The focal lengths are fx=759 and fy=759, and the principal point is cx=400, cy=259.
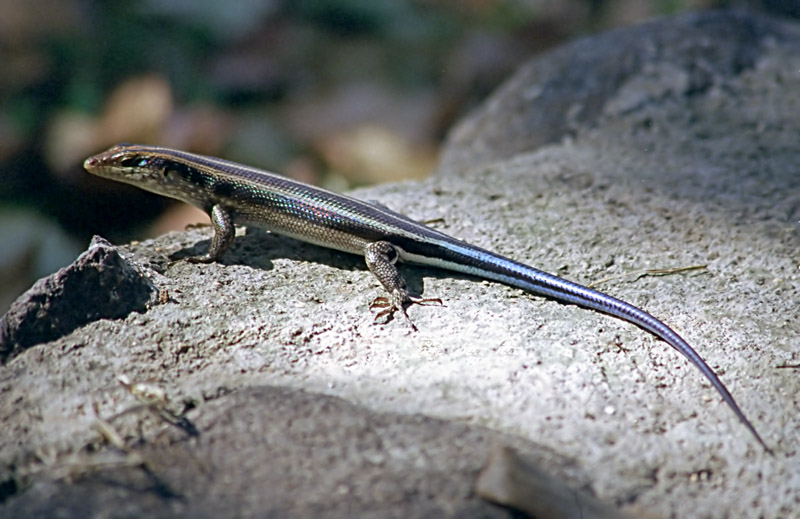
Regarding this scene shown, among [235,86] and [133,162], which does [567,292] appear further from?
[235,86]

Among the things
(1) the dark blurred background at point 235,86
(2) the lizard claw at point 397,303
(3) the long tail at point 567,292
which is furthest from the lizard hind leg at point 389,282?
(1) the dark blurred background at point 235,86

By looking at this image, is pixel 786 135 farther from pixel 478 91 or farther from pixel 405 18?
pixel 405 18

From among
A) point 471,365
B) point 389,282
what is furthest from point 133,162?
point 471,365

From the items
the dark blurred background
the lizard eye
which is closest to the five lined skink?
the lizard eye

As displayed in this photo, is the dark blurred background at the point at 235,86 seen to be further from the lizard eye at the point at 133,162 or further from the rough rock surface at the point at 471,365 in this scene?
the rough rock surface at the point at 471,365

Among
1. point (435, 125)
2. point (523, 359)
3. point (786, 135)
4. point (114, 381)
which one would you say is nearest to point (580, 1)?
point (435, 125)

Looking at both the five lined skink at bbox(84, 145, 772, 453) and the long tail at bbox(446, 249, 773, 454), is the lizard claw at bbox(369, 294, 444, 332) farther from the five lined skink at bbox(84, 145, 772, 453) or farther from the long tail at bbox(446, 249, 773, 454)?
the long tail at bbox(446, 249, 773, 454)

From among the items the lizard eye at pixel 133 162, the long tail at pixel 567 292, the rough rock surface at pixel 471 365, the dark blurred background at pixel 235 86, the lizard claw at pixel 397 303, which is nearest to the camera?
the rough rock surface at pixel 471 365
